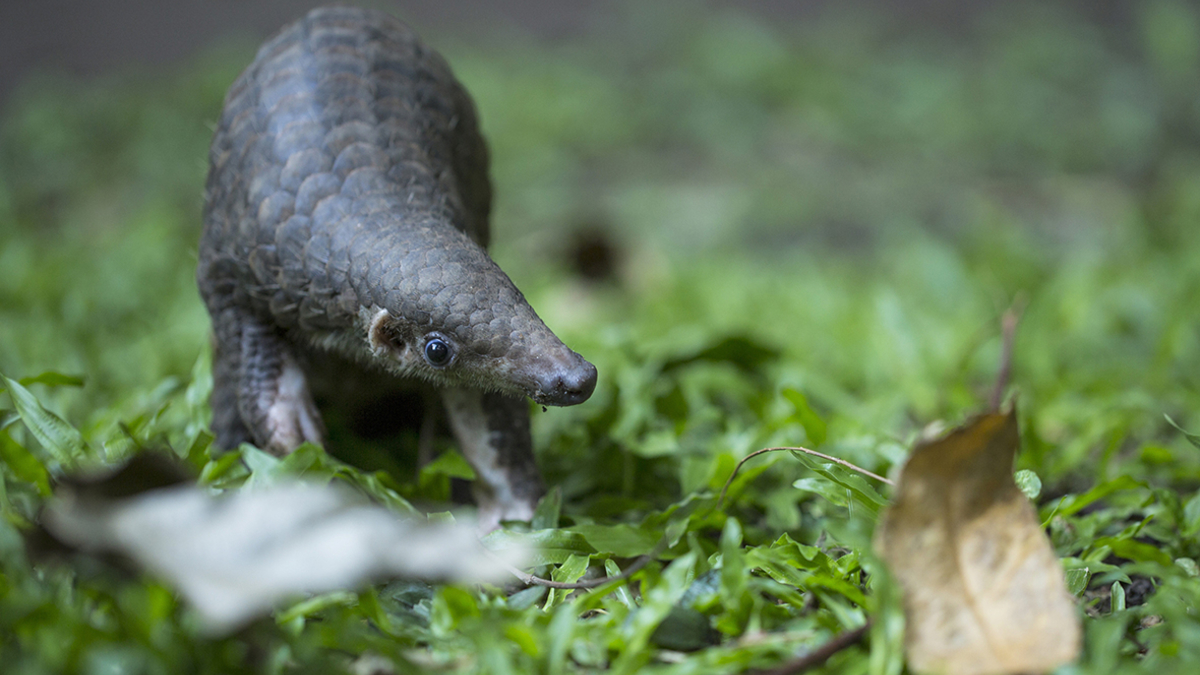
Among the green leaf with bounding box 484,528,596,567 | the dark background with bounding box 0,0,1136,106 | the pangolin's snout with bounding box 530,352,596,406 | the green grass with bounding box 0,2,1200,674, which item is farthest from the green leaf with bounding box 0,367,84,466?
the dark background with bounding box 0,0,1136,106

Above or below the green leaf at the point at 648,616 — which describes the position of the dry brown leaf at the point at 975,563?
above

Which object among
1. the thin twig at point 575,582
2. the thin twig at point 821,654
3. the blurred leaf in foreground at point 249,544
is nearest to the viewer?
the blurred leaf in foreground at point 249,544

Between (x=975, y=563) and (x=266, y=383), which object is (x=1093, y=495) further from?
(x=266, y=383)

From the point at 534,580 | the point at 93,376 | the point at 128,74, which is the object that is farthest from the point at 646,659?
the point at 128,74

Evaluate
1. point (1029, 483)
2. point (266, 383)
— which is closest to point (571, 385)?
point (266, 383)

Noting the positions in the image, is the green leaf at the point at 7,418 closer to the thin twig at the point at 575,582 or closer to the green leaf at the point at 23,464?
the green leaf at the point at 23,464

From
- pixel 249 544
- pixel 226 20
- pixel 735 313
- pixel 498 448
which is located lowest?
pixel 735 313

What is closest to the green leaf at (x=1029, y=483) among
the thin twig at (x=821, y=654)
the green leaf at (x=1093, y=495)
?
the green leaf at (x=1093, y=495)

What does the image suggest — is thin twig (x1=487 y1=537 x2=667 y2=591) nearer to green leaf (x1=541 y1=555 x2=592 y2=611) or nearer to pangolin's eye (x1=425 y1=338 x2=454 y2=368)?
green leaf (x1=541 y1=555 x2=592 y2=611)
